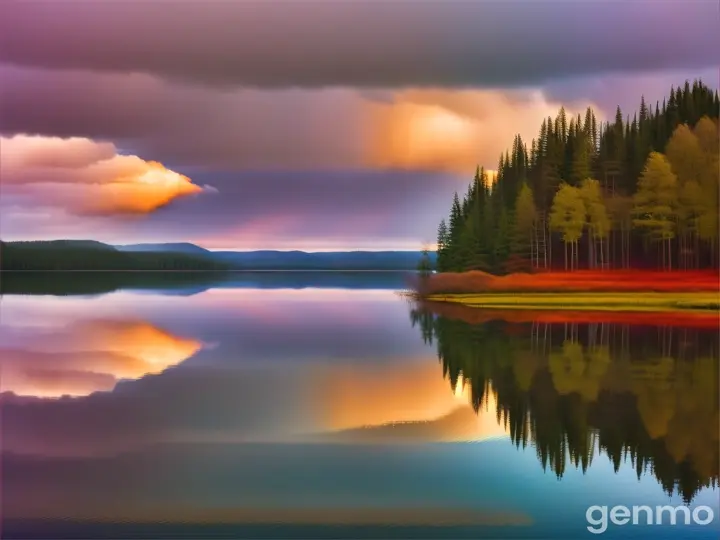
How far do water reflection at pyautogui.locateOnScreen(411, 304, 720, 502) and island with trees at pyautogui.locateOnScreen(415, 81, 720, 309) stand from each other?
1395 mm

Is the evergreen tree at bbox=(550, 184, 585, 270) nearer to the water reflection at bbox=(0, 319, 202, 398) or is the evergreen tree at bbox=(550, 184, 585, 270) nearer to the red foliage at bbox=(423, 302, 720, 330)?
the red foliage at bbox=(423, 302, 720, 330)

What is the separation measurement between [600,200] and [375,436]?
15.4 meters

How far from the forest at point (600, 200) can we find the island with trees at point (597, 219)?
50mm

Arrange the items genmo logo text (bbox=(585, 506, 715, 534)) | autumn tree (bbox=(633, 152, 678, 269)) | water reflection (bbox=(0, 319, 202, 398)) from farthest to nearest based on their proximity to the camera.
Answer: autumn tree (bbox=(633, 152, 678, 269)) < water reflection (bbox=(0, 319, 202, 398)) < genmo logo text (bbox=(585, 506, 715, 534))

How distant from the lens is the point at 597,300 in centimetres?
2391

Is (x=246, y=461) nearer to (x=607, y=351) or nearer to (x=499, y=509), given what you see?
(x=499, y=509)

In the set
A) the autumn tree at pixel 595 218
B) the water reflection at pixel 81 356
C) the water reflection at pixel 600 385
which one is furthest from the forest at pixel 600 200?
the water reflection at pixel 81 356

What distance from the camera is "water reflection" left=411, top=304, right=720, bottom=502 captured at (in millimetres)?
12398

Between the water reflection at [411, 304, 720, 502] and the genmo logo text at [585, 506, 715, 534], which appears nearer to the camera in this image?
the genmo logo text at [585, 506, 715, 534]

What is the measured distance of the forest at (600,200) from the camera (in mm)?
21797

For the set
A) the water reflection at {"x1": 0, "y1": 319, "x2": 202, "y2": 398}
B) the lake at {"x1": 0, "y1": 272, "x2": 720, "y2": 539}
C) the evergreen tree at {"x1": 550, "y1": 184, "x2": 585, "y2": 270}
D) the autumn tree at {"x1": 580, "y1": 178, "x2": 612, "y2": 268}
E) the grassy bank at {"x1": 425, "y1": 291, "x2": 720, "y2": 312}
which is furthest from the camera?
the autumn tree at {"x1": 580, "y1": 178, "x2": 612, "y2": 268}

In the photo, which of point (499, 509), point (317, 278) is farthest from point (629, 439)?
point (317, 278)

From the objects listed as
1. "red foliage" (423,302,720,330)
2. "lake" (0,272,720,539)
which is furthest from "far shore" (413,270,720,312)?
"lake" (0,272,720,539)

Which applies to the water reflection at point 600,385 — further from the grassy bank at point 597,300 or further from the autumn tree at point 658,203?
the autumn tree at point 658,203
